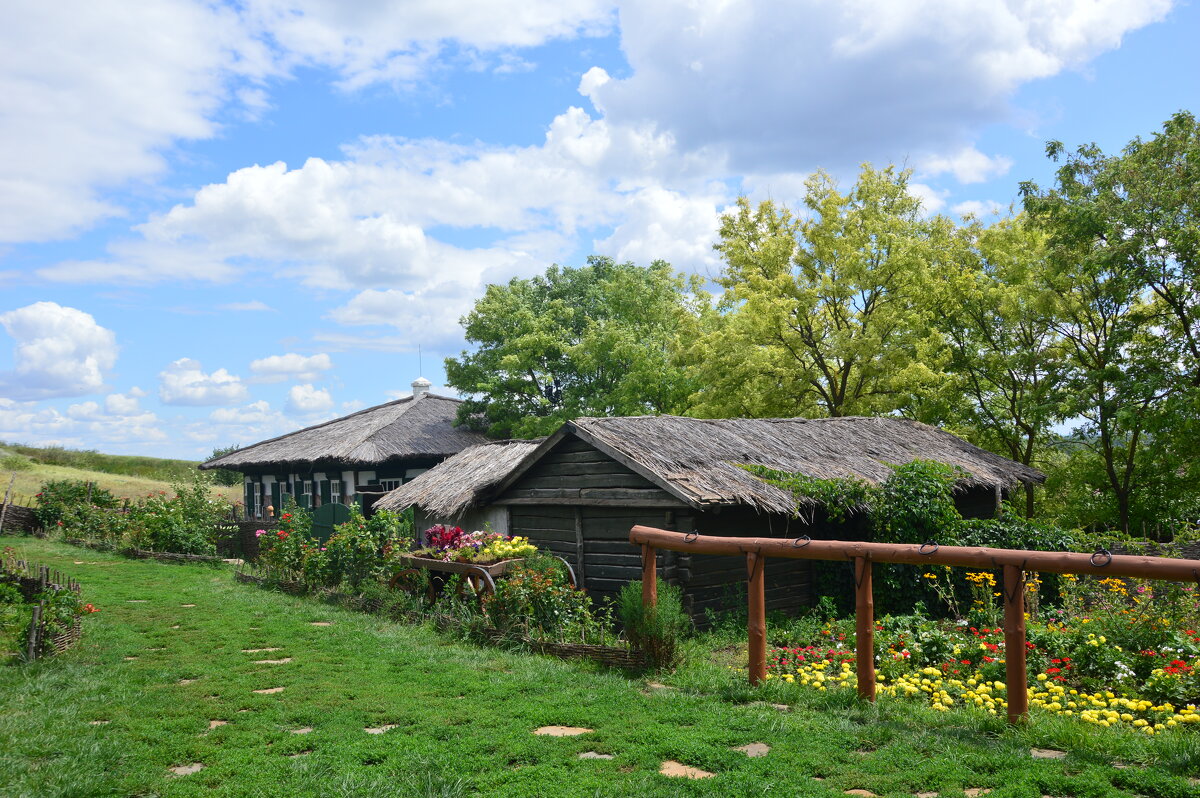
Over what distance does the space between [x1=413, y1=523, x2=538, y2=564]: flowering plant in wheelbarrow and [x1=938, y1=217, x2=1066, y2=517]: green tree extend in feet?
49.3

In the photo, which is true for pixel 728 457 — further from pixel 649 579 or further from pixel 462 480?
pixel 649 579

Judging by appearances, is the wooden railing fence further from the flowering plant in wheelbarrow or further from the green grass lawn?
the flowering plant in wheelbarrow

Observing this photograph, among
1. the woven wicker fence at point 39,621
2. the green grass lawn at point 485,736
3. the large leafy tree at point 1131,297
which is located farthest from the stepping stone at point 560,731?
the large leafy tree at point 1131,297

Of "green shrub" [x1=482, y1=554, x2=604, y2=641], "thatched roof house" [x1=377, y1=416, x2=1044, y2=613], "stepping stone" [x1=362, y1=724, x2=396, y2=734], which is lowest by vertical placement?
"stepping stone" [x1=362, y1=724, x2=396, y2=734]

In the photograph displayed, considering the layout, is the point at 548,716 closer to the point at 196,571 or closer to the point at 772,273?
the point at 196,571

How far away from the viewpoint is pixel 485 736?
5758 mm

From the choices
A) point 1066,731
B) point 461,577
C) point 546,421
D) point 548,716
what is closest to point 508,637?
point 461,577

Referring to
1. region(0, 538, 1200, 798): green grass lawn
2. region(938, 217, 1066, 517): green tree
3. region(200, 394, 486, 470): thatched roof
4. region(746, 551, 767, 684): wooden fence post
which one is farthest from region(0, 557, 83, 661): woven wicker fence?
region(938, 217, 1066, 517): green tree

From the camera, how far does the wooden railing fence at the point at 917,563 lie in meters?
5.21

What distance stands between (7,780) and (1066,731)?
655 centimetres

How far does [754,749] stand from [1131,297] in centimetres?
1849

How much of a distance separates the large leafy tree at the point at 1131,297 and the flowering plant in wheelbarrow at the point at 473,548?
43.5 feet

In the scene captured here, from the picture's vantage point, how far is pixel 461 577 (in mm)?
10578

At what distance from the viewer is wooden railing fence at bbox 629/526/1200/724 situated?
521cm
